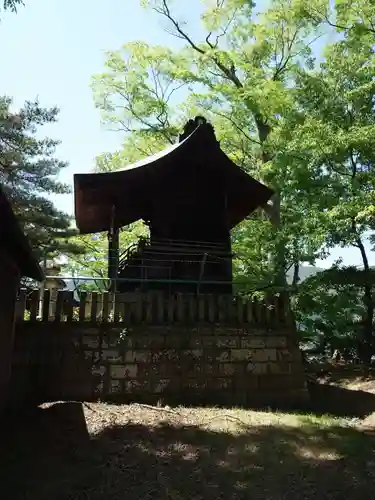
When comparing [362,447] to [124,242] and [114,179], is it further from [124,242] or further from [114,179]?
[124,242]

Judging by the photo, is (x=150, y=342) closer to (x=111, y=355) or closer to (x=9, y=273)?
(x=111, y=355)

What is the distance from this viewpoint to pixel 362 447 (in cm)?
570

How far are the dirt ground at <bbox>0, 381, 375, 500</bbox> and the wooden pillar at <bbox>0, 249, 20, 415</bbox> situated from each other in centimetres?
64

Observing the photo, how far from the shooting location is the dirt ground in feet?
14.1

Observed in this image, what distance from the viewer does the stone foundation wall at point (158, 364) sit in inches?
297

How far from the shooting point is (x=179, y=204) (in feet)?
37.9

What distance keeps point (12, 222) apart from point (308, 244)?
9.16 meters

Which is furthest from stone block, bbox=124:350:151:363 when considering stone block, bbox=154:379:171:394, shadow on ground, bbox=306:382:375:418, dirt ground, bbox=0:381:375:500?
shadow on ground, bbox=306:382:375:418

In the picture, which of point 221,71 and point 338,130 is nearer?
point 338,130

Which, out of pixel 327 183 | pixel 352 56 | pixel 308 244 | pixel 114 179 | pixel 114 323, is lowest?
pixel 114 323

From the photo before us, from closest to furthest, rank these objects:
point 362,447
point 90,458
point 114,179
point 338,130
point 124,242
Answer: point 90,458 < point 362,447 < point 114,179 < point 338,130 < point 124,242

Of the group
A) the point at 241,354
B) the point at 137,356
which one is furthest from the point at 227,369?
the point at 137,356

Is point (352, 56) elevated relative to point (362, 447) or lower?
elevated

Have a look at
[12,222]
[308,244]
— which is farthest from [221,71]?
[12,222]
